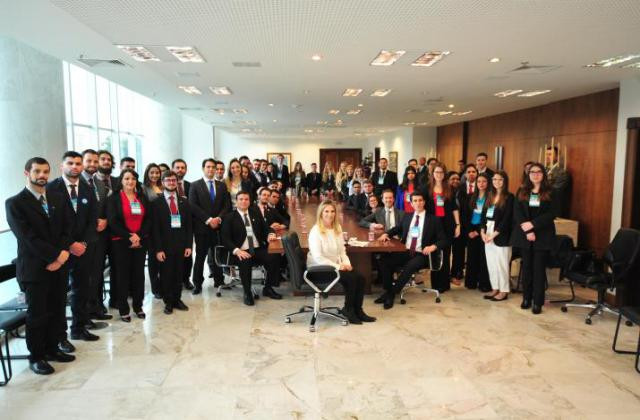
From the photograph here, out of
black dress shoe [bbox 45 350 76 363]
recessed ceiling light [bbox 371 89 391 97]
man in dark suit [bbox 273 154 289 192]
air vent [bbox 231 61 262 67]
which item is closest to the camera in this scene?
black dress shoe [bbox 45 350 76 363]

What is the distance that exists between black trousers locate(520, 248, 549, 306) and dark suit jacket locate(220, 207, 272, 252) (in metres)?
3.20

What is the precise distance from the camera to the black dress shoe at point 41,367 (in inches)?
142

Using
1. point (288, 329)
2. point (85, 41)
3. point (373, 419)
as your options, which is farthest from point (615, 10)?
point (85, 41)

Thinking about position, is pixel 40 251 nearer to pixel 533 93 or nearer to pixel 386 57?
pixel 386 57

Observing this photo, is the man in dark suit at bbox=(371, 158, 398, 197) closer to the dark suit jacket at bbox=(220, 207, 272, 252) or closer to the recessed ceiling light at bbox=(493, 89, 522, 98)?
the recessed ceiling light at bbox=(493, 89, 522, 98)

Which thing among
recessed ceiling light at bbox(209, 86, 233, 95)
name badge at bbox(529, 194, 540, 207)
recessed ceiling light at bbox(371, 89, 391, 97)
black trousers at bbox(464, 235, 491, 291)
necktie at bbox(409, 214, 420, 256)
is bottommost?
black trousers at bbox(464, 235, 491, 291)

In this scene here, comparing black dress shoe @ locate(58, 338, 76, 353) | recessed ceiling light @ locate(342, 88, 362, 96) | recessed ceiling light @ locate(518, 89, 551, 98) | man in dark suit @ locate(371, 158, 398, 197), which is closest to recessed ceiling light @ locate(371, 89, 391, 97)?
recessed ceiling light @ locate(342, 88, 362, 96)

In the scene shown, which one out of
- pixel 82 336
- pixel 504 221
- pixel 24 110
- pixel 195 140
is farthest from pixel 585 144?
pixel 195 140

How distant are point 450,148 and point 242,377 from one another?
13458 mm

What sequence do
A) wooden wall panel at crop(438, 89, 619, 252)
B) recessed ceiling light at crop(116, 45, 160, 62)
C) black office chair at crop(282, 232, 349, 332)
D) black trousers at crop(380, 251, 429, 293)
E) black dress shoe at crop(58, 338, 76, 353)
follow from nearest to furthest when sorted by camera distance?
1. black dress shoe at crop(58, 338, 76, 353)
2. black office chair at crop(282, 232, 349, 332)
3. recessed ceiling light at crop(116, 45, 160, 62)
4. black trousers at crop(380, 251, 429, 293)
5. wooden wall panel at crop(438, 89, 619, 252)

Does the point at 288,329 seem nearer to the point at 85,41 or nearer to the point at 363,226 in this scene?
the point at 363,226

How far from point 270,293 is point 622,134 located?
18.5 feet

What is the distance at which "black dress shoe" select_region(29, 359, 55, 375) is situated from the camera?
3604 millimetres

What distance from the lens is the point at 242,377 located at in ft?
11.7
